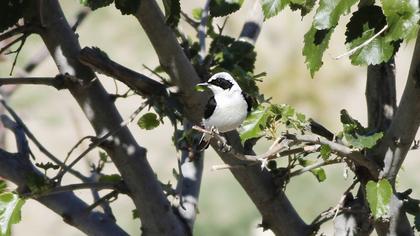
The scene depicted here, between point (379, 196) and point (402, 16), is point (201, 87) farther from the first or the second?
point (402, 16)

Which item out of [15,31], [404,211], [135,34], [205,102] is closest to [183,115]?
[205,102]

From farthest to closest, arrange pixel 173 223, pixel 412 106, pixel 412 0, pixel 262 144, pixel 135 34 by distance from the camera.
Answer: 1. pixel 135 34
2. pixel 262 144
3. pixel 173 223
4. pixel 412 106
5. pixel 412 0

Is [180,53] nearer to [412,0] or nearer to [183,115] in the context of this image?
[183,115]

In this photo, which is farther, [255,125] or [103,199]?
[103,199]

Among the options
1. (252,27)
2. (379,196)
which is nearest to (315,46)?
(379,196)

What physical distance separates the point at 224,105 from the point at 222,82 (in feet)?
0.21

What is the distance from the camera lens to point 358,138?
60.6 inches

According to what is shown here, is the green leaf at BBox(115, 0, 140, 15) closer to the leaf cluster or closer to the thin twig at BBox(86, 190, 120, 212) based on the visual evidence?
the leaf cluster

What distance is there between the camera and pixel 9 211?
175cm

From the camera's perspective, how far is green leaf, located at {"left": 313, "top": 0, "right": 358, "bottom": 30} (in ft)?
4.07

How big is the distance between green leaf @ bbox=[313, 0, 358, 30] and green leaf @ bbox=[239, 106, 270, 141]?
0.34 metres

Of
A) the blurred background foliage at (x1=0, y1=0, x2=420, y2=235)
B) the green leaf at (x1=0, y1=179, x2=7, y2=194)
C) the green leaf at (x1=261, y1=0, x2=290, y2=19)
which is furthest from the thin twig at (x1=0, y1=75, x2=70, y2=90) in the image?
the blurred background foliage at (x1=0, y1=0, x2=420, y2=235)

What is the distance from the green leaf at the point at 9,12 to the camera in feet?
5.39

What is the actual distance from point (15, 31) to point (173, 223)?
0.59 metres
